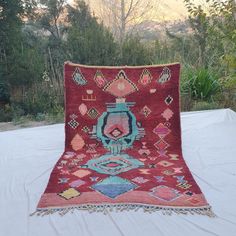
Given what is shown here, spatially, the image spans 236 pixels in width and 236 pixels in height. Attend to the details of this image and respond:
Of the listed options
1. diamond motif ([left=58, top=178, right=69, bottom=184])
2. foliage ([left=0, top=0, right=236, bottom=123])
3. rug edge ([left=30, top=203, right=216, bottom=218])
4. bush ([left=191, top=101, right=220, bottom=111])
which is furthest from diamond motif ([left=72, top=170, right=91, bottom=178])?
bush ([left=191, top=101, right=220, bottom=111])

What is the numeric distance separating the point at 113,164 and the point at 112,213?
77 cm

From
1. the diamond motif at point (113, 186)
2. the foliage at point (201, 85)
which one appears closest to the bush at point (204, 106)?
the foliage at point (201, 85)

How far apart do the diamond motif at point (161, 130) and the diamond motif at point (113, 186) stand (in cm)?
82

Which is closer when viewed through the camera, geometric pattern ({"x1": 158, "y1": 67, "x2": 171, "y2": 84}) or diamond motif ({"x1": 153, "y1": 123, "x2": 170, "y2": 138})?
diamond motif ({"x1": 153, "y1": 123, "x2": 170, "y2": 138})

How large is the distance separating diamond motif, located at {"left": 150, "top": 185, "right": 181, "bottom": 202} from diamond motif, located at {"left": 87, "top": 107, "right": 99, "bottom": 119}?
1.10m

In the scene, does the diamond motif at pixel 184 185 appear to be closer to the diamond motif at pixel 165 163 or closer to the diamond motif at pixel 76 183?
the diamond motif at pixel 165 163

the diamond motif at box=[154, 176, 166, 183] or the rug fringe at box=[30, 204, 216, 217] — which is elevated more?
the diamond motif at box=[154, 176, 166, 183]

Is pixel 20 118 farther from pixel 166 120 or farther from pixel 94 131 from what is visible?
pixel 166 120

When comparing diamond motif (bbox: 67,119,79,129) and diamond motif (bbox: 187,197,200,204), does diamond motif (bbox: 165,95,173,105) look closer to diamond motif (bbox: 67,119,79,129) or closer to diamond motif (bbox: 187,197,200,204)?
diamond motif (bbox: 67,119,79,129)

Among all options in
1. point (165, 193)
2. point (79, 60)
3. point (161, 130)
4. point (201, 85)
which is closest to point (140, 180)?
point (165, 193)

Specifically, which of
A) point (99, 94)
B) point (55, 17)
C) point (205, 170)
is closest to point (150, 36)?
point (55, 17)

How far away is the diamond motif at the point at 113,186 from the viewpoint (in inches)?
84.1

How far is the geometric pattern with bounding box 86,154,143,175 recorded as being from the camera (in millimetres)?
2518

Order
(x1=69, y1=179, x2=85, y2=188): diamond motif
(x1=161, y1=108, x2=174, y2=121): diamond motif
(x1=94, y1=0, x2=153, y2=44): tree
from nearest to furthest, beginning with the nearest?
1. (x1=69, y1=179, x2=85, y2=188): diamond motif
2. (x1=161, y1=108, x2=174, y2=121): diamond motif
3. (x1=94, y1=0, x2=153, y2=44): tree
